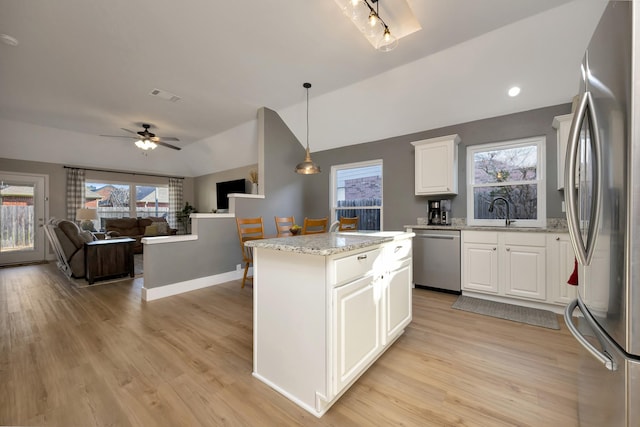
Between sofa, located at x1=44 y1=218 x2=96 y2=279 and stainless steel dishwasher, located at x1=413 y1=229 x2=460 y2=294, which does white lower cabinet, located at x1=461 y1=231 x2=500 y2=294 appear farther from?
sofa, located at x1=44 y1=218 x2=96 y2=279

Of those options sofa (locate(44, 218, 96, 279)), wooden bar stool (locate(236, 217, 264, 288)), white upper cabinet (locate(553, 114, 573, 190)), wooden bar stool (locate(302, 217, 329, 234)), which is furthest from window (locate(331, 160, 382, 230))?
sofa (locate(44, 218, 96, 279))

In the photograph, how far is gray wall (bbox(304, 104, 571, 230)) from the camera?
3170mm

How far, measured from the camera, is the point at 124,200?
24.3 feet

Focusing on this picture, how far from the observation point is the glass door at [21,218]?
5539 mm

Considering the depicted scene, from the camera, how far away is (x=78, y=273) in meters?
4.30

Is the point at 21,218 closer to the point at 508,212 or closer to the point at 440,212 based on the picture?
the point at 440,212

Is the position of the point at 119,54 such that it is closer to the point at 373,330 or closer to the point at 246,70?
the point at 246,70

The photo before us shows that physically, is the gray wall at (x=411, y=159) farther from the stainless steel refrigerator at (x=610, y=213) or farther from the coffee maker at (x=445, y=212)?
the stainless steel refrigerator at (x=610, y=213)

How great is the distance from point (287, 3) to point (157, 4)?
1184 millimetres

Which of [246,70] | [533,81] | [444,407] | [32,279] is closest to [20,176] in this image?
[32,279]

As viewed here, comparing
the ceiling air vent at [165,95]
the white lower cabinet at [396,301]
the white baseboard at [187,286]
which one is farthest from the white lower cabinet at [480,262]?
the ceiling air vent at [165,95]

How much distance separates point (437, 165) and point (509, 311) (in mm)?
2042

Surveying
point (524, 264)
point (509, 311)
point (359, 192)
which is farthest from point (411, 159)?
point (509, 311)

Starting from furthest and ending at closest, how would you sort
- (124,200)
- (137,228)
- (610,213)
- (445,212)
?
(124,200), (137,228), (445,212), (610,213)
